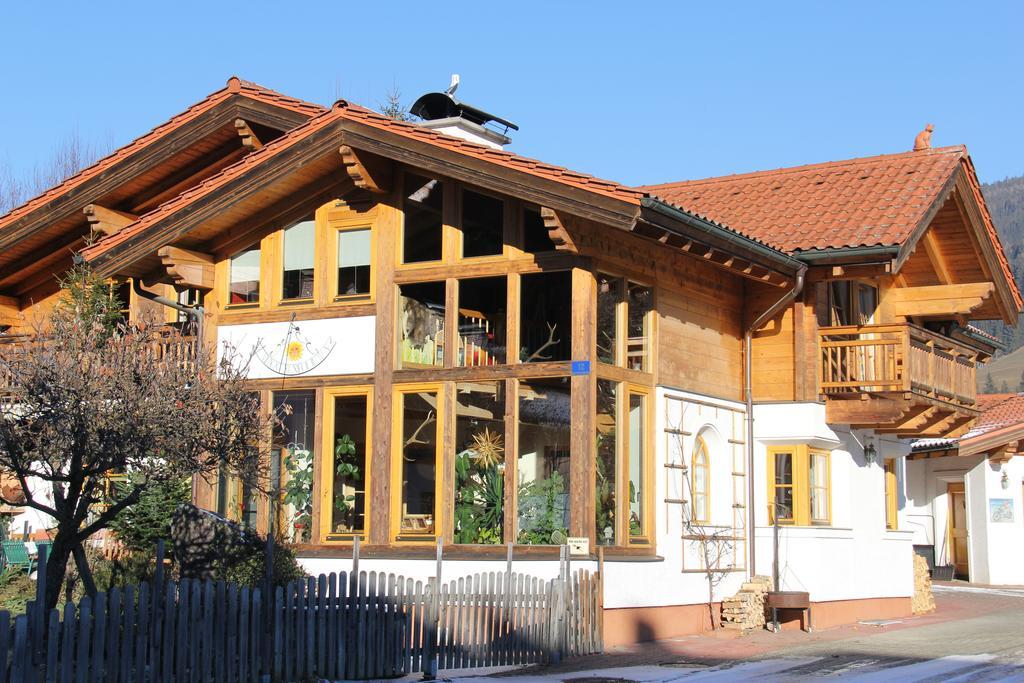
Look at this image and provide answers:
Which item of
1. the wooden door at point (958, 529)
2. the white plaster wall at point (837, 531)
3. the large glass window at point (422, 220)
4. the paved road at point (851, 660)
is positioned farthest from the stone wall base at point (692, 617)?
the wooden door at point (958, 529)

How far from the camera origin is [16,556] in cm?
1917

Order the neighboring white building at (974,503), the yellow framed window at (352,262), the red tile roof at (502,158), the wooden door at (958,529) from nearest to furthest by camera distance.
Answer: the red tile roof at (502,158) → the yellow framed window at (352,262) → the neighboring white building at (974,503) → the wooden door at (958,529)

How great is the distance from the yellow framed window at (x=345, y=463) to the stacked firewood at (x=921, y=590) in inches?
396

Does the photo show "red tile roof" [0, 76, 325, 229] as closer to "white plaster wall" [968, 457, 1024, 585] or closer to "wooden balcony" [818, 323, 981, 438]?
"wooden balcony" [818, 323, 981, 438]

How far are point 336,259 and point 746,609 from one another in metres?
7.79

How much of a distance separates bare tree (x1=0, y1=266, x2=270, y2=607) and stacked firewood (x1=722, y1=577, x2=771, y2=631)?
8171mm

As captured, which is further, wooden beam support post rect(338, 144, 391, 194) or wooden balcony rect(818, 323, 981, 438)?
wooden balcony rect(818, 323, 981, 438)

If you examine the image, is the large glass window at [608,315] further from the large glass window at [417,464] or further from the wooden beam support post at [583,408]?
the large glass window at [417,464]

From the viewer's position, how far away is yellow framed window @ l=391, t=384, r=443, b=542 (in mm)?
17344

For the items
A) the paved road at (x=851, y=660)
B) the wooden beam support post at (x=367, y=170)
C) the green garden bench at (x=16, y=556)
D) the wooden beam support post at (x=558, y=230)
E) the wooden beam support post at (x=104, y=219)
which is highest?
the wooden beam support post at (x=104, y=219)

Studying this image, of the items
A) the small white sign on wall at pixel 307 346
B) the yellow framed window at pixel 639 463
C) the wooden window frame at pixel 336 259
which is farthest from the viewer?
the wooden window frame at pixel 336 259

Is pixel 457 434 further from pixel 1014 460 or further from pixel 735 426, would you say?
pixel 1014 460

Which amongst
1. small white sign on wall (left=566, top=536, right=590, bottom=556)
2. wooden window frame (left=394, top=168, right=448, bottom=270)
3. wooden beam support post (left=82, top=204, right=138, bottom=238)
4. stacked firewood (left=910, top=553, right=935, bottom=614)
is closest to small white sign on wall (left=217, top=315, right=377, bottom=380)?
wooden window frame (left=394, top=168, right=448, bottom=270)

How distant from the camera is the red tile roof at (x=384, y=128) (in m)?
15.4
